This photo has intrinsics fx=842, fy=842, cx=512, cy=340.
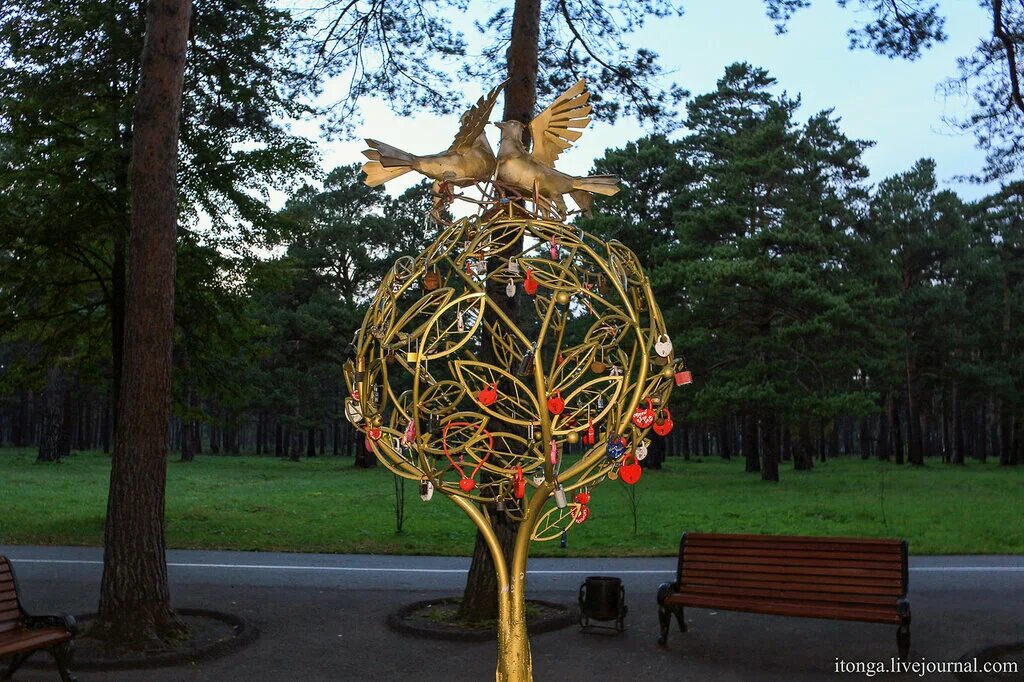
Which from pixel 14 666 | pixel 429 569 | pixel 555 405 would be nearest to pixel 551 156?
pixel 555 405

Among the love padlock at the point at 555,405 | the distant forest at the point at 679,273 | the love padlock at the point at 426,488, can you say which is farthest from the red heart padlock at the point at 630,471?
the distant forest at the point at 679,273

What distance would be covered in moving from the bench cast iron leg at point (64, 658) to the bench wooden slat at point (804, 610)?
4607mm

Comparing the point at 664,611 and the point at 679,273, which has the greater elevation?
the point at 679,273

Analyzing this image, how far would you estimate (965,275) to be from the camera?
43062 mm

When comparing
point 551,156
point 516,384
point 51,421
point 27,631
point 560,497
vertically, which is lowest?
point 27,631

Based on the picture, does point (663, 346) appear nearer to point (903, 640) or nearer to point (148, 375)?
point (903, 640)

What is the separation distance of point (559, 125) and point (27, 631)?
5390mm

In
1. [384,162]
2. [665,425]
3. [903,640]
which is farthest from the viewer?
[903,640]

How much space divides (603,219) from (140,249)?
23509mm

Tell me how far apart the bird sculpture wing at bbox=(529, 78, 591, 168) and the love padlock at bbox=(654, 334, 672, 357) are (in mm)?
974

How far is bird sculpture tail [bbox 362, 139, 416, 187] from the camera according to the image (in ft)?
11.1

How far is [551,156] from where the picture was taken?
3689 mm

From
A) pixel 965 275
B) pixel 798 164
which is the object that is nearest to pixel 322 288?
pixel 798 164

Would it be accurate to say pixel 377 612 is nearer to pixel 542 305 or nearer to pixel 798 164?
pixel 542 305
